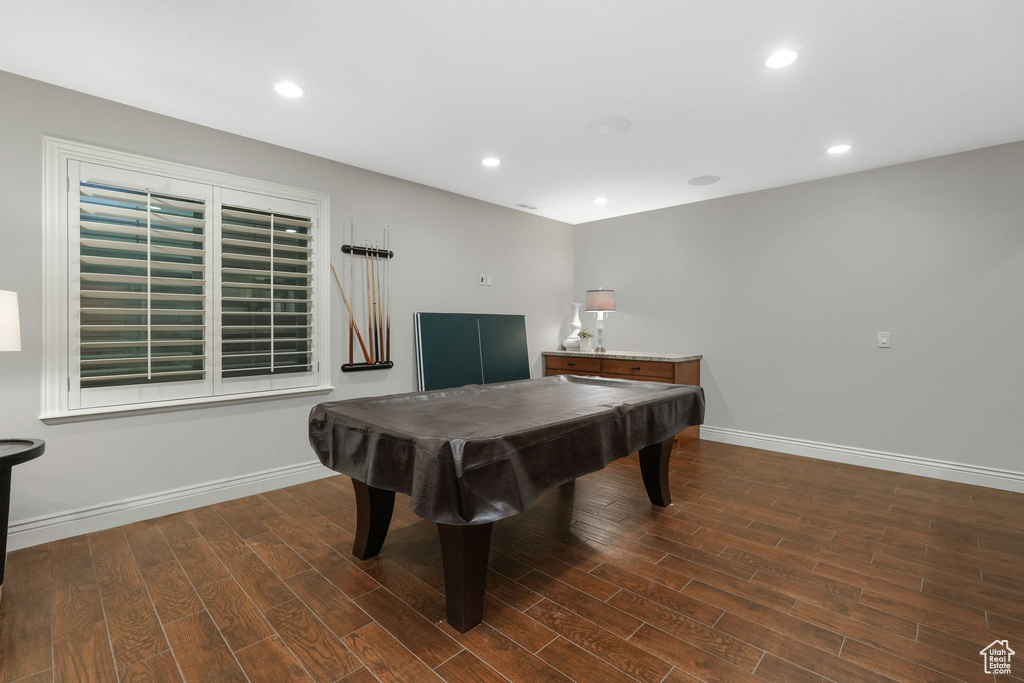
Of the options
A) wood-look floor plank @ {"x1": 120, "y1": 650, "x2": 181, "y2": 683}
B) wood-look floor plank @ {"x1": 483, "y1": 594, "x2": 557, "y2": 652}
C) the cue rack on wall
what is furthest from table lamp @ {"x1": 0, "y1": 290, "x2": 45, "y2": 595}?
wood-look floor plank @ {"x1": 483, "y1": 594, "x2": 557, "y2": 652}

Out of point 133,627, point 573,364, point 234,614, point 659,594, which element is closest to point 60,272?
point 133,627

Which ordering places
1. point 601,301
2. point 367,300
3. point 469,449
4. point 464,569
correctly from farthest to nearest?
point 601,301
point 367,300
point 464,569
point 469,449

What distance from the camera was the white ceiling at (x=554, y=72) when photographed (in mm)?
1931

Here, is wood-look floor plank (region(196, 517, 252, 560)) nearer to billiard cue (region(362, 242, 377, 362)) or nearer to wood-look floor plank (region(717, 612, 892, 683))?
billiard cue (region(362, 242, 377, 362))

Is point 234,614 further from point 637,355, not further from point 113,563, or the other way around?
point 637,355

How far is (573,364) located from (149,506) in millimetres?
3801

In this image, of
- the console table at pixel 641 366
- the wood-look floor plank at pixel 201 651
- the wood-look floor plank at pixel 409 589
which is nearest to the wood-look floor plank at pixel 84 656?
the wood-look floor plank at pixel 201 651

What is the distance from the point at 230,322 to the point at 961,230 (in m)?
5.30

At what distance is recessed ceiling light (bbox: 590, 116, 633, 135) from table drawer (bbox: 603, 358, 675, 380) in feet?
7.20

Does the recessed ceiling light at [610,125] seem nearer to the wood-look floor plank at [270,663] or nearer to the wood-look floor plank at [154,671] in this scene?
the wood-look floor plank at [270,663]

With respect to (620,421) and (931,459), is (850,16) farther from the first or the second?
(931,459)

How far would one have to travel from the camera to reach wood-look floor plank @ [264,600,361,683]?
1.58 metres

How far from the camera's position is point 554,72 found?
93.0 inches

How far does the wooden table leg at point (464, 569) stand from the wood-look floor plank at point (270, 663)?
0.52 meters
